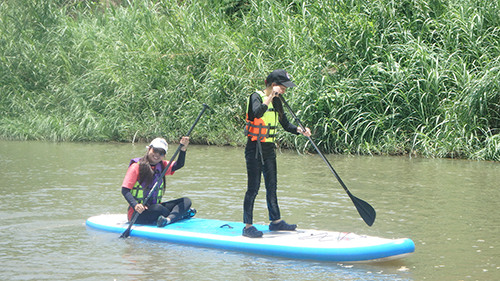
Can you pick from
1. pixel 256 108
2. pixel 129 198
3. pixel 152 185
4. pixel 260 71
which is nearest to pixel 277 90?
pixel 256 108

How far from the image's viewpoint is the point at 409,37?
10.7 meters

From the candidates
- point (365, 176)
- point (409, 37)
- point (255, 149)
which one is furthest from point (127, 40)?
point (255, 149)

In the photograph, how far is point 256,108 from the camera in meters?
4.35

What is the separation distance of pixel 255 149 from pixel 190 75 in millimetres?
8642

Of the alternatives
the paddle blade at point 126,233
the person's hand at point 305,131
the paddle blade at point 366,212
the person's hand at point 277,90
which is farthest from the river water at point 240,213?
the person's hand at point 277,90

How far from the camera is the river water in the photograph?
13.1ft

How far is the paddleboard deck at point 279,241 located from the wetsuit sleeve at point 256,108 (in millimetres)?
962

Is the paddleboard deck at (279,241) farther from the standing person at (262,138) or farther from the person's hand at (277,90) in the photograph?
the person's hand at (277,90)

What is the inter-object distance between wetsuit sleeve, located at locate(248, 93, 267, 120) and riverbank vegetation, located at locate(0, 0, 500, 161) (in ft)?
19.6

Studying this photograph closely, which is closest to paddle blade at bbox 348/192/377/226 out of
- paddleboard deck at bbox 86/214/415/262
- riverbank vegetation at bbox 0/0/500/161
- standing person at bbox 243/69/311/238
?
paddleboard deck at bbox 86/214/415/262

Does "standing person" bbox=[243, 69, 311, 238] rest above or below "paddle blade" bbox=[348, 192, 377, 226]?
above

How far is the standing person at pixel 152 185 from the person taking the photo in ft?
15.9

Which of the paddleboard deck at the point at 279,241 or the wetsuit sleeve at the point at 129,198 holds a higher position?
the wetsuit sleeve at the point at 129,198

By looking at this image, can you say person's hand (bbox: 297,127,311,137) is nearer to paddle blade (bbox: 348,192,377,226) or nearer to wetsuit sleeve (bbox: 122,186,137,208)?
paddle blade (bbox: 348,192,377,226)
